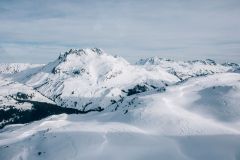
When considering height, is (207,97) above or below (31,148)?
above

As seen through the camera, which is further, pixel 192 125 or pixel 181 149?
pixel 192 125

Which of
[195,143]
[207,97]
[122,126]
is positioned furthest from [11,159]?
[207,97]

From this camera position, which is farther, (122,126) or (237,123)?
(122,126)

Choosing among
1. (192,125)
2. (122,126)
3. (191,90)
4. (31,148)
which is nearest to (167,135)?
(192,125)

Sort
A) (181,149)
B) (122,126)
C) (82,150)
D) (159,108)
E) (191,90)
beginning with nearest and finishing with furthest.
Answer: (181,149), (82,150), (122,126), (159,108), (191,90)

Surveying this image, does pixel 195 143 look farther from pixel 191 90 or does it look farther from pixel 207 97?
pixel 191 90

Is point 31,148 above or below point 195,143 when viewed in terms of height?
below

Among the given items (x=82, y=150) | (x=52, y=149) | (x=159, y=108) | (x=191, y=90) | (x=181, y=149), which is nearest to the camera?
(x=181, y=149)

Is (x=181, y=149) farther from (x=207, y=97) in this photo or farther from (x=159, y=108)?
(x=207, y=97)

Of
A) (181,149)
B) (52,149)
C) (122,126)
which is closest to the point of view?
(181,149)
